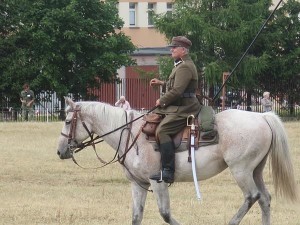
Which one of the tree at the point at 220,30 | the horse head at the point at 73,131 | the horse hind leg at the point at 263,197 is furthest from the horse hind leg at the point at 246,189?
the tree at the point at 220,30

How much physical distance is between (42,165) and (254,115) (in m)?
11.0

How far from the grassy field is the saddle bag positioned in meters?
1.62

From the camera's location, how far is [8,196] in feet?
55.9

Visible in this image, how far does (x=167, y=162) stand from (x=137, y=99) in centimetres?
4187

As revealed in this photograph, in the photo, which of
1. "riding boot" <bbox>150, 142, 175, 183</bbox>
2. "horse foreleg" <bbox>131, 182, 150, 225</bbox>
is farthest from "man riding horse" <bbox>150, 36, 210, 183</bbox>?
"horse foreleg" <bbox>131, 182, 150, 225</bbox>

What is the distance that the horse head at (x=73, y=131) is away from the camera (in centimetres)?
1309

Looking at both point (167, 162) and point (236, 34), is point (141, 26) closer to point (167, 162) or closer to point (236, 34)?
point (236, 34)

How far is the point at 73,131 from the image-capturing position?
43.1ft

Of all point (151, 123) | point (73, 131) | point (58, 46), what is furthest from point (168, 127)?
point (58, 46)

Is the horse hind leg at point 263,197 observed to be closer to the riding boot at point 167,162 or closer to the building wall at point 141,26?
the riding boot at point 167,162

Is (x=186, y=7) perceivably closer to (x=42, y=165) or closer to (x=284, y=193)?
(x=42, y=165)

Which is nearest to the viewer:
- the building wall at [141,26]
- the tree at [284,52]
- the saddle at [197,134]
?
the saddle at [197,134]

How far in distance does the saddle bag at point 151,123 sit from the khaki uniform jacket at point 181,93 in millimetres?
99

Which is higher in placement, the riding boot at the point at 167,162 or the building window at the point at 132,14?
the building window at the point at 132,14
